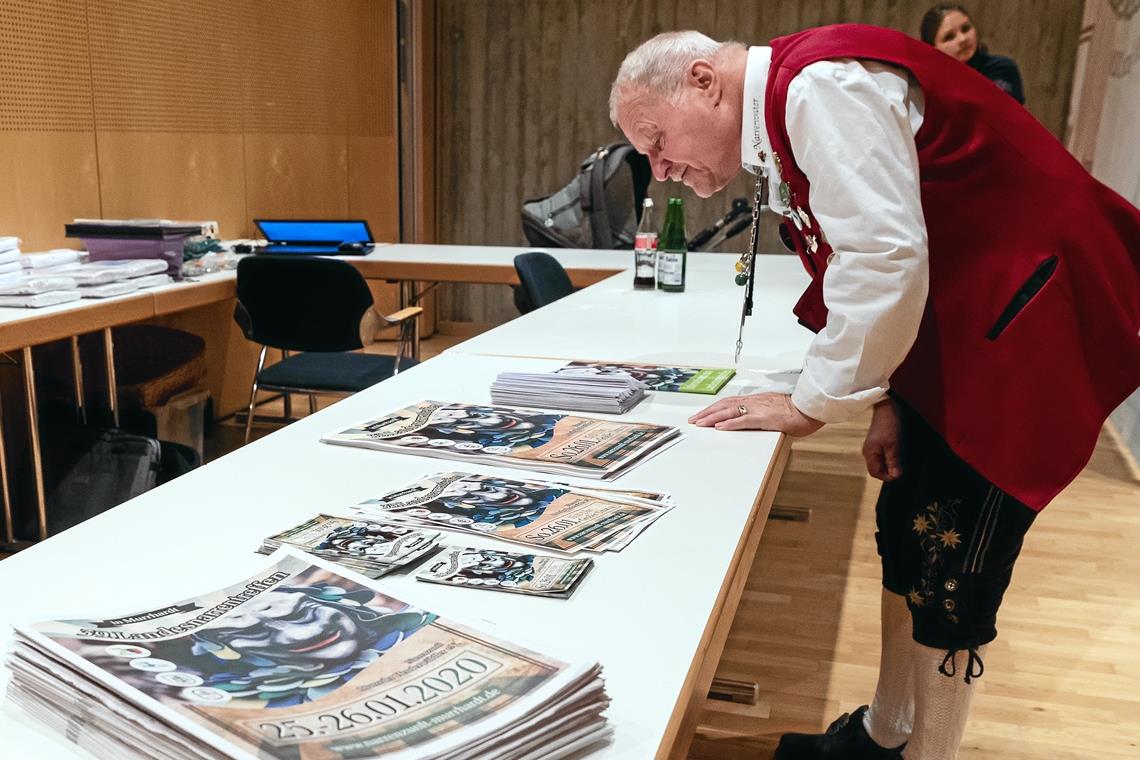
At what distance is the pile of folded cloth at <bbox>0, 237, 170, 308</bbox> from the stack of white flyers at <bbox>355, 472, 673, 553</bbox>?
6.41 ft

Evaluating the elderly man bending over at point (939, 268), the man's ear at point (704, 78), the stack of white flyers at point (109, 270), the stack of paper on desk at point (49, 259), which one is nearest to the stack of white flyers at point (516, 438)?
the elderly man bending over at point (939, 268)

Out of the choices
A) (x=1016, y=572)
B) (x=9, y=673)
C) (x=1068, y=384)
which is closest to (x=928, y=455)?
(x=1068, y=384)

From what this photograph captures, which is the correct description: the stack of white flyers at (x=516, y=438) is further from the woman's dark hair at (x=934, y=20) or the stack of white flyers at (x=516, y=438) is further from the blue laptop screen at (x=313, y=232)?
the woman's dark hair at (x=934, y=20)

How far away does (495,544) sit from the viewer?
1.08 m

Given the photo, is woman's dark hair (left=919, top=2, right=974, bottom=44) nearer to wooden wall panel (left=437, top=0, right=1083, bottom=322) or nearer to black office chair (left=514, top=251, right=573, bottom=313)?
wooden wall panel (left=437, top=0, right=1083, bottom=322)

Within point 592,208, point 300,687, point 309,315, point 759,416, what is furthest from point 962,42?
point 300,687

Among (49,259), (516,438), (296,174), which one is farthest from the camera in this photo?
(296,174)

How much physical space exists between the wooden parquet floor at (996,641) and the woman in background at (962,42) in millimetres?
1926

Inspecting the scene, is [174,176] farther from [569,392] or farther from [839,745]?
[839,745]

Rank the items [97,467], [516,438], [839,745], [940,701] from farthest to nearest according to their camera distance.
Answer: [97,467] < [839,745] < [940,701] < [516,438]

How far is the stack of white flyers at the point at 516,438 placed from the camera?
1.36 meters

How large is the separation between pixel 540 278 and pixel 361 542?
2384 mm

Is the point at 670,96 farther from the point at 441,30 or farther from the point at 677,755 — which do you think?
the point at 441,30

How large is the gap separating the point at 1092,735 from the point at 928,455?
112 cm
